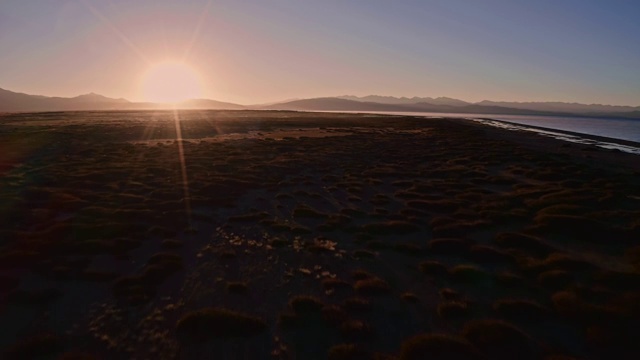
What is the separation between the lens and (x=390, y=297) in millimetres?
16203

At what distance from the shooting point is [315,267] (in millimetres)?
19031

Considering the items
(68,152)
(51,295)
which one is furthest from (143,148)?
(51,295)

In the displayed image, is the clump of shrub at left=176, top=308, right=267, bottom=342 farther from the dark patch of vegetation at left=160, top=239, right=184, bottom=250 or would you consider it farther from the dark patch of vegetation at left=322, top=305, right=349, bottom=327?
the dark patch of vegetation at left=160, top=239, right=184, bottom=250

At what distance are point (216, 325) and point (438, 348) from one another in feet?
24.6

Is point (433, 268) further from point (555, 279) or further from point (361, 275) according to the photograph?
point (555, 279)

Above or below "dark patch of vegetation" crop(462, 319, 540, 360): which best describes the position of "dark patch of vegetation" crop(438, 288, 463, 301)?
below

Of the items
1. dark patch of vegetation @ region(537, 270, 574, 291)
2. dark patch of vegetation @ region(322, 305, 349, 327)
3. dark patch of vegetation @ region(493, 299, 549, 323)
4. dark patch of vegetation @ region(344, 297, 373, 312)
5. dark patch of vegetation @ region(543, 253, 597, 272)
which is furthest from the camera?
dark patch of vegetation @ region(543, 253, 597, 272)

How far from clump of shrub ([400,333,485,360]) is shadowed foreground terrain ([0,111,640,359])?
62mm

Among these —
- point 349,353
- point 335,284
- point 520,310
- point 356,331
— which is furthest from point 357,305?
point 520,310

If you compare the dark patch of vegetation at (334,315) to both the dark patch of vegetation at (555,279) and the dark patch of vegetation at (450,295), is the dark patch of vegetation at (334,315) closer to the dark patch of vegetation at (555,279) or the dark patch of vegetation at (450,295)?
the dark patch of vegetation at (450,295)

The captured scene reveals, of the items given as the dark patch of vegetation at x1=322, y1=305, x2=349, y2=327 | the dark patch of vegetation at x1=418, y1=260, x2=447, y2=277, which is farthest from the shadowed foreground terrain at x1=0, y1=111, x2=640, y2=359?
the dark patch of vegetation at x1=418, y1=260, x2=447, y2=277

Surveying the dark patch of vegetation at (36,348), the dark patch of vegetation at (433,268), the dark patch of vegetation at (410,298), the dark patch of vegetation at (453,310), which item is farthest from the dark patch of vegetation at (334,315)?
the dark patch of vegetation at (36,348)

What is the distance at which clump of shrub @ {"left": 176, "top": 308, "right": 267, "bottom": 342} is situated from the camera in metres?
13.3

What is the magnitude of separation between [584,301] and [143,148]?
209 ft
